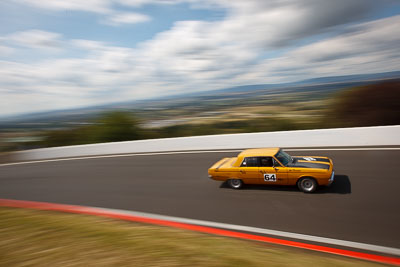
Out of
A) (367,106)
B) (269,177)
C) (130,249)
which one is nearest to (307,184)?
(269,177)

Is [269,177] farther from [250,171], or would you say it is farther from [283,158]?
[283,158]

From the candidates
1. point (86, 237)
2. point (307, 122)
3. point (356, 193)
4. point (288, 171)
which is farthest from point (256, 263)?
point (307, 122)

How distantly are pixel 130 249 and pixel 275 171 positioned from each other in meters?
4.51

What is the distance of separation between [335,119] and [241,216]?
1313 cm

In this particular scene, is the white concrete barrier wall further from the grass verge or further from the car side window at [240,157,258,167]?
the grass verge

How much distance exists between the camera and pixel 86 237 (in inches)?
188

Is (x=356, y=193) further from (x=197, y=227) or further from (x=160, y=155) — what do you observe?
(x=160, y=155)

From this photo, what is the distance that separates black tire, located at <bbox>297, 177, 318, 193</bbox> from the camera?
22.1 feet

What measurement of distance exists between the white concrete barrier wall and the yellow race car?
4954 millimetres

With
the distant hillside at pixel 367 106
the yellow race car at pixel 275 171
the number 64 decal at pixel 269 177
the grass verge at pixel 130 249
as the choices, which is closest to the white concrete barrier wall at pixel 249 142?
the distant hillside at pixel 367 106

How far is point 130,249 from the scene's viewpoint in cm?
423

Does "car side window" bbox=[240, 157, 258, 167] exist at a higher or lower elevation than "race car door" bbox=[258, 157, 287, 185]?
higher

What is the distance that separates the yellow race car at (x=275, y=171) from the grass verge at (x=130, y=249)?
279cm

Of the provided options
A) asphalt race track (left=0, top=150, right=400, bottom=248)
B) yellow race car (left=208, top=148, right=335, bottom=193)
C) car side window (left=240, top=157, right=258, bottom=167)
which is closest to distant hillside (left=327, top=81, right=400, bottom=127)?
asphalt race track (left=0, top=150, right=400, bottom=248)
